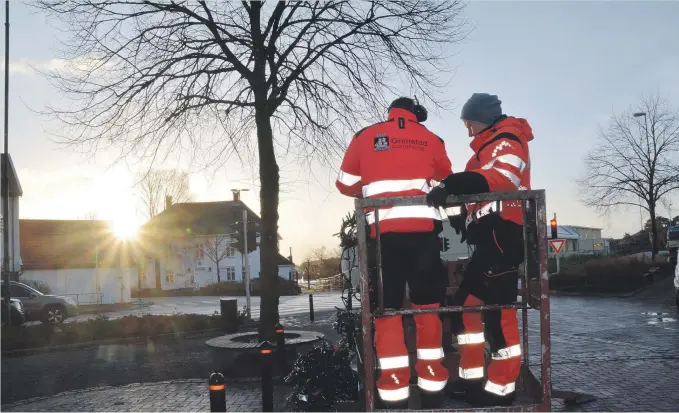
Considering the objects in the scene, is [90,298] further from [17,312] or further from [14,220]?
[17,312]

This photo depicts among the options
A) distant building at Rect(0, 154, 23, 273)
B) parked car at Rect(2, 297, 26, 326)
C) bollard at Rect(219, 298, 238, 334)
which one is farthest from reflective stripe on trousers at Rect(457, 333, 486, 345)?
distant building at Rect(0, 154, 23, 273)

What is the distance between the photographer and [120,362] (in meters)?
12.2

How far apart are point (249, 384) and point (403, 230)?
6.02 m

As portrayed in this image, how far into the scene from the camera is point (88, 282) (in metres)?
38.2

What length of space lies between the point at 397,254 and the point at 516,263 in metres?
0.73

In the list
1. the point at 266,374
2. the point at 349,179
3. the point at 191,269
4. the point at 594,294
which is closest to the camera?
the point at 349,179

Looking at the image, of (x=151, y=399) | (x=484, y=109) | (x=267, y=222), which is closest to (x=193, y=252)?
(x=267, y=222)

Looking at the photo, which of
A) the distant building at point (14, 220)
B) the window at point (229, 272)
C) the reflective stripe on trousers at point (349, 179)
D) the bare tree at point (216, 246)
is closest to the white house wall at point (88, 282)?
the distant building at point (14, 220)

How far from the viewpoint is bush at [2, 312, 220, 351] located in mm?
15070

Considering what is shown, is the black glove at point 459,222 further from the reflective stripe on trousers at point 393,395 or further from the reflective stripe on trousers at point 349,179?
the reflective stripe on trousers at point 393,395

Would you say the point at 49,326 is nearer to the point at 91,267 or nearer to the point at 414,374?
the point at 414,374

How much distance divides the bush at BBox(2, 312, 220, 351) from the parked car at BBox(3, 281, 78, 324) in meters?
4.91

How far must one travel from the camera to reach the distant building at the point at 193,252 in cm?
5984

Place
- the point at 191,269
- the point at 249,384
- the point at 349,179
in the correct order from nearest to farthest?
the point at 349,179 → the point at 249,384 → the point at 191,269
